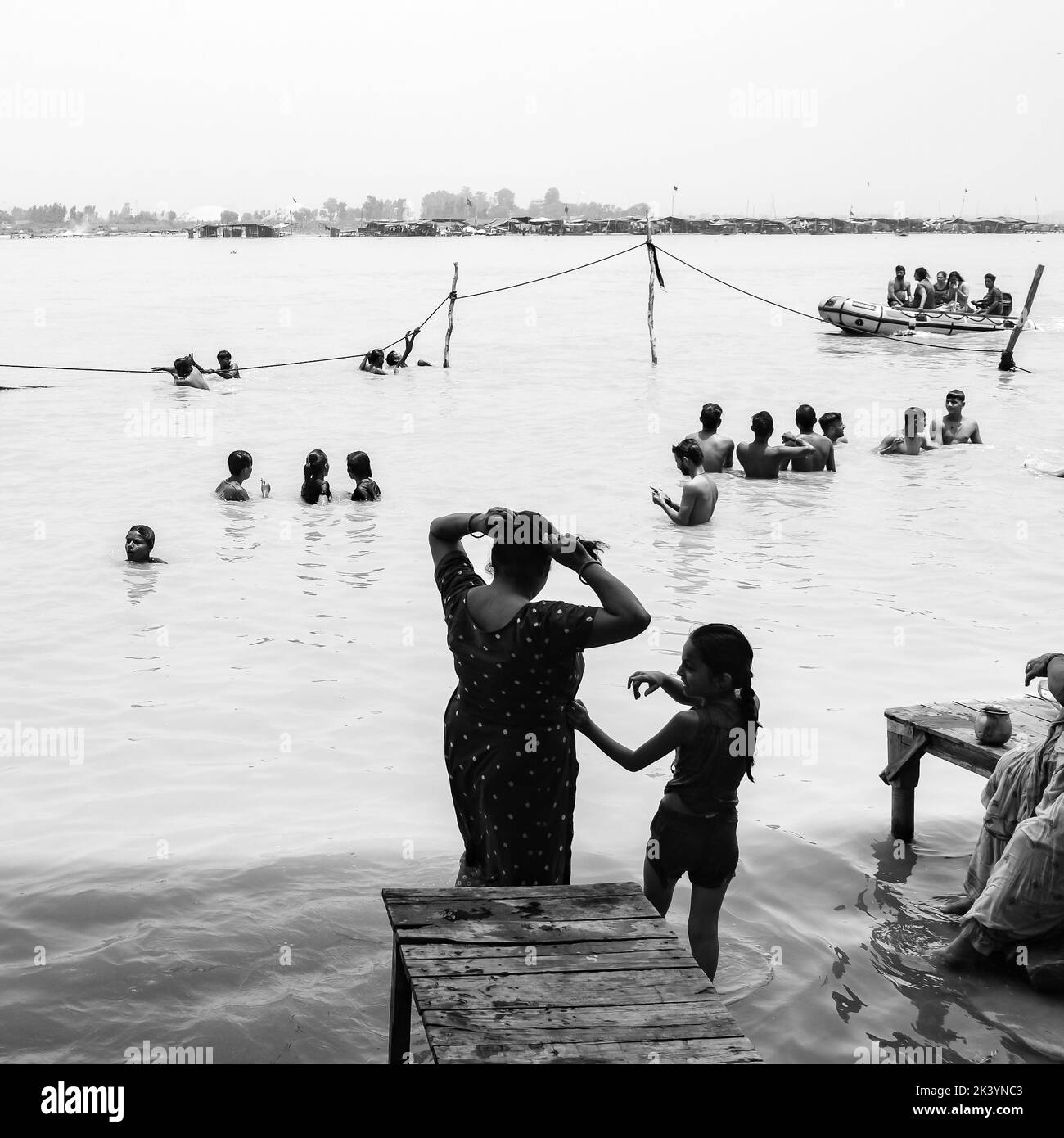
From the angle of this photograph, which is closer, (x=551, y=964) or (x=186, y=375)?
(x=551, y=964)

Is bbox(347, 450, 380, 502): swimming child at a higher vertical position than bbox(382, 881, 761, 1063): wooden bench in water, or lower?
lower

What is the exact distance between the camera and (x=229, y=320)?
4178 cm

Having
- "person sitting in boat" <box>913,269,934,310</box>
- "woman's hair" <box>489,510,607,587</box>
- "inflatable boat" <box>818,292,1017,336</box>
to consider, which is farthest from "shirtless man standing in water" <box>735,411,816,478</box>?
"person sitting in boat" <box>913,269,934,310</box>

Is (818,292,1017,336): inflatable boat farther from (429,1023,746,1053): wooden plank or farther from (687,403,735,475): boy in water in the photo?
(429,1023,746,1053): wooden plank

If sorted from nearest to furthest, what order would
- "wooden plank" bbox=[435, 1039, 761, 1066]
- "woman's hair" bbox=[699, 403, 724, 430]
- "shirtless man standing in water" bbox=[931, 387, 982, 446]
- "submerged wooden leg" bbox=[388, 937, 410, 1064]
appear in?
1. "wooden plank" bbox=[435, 1039, 761, 1066]
2. "submerged wooden leg" bbox=[388, 937, 410, 1064]
3. "woman's hair" bbox=[699, 403, 724, 430]
4. "shirtless man standing in water" bbox=[931, 387, 982, 446]

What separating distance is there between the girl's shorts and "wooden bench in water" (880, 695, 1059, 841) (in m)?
1.44

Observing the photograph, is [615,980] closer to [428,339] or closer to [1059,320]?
[428,339]

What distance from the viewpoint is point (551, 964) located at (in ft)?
10.2

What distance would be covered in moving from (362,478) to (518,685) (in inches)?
400

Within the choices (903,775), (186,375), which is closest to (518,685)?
(903,775)

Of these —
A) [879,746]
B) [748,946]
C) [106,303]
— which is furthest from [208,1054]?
[106,303]

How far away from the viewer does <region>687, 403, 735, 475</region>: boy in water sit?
14008 mm

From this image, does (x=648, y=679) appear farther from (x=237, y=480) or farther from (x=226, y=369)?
(x=226, y=369)

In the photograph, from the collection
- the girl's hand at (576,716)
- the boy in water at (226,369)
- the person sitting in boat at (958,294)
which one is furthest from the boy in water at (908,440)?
the person sitting in boat at (958,294)
